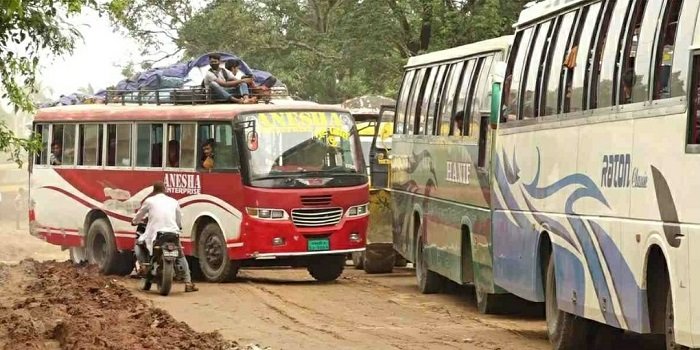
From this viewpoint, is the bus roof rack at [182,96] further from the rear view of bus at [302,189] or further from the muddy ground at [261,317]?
the muddy ground at [261,317]

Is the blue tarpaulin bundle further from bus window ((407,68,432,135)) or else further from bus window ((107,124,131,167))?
bus window ((407,68,432,135))

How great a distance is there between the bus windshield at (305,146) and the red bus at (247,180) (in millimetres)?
15

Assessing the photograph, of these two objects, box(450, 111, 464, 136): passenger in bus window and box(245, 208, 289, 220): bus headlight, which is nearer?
box(450, 111, 464, 136): passenger in bus window

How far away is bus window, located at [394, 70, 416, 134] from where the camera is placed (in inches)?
910

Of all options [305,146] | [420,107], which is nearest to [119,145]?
[305,146]

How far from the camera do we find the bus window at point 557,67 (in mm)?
13961

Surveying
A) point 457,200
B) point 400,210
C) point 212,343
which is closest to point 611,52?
point 212,343

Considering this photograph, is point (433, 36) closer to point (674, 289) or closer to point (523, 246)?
point (523, 246)

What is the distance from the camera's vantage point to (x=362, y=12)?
39.1 m

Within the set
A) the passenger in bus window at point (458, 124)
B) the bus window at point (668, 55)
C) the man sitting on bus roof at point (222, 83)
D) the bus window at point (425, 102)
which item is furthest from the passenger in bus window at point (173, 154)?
the bus window at point (668, 55)

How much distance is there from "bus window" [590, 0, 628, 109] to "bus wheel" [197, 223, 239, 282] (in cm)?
1175

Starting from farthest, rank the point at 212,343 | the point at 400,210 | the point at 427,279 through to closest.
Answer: the point at 400,210 < the point at 427,279 < the point at 212,343

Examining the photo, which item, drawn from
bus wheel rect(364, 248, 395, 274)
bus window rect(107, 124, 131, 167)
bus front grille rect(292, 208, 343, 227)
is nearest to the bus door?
bus wheel rect(364, 248, 395, 274)

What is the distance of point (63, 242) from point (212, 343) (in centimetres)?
1416
